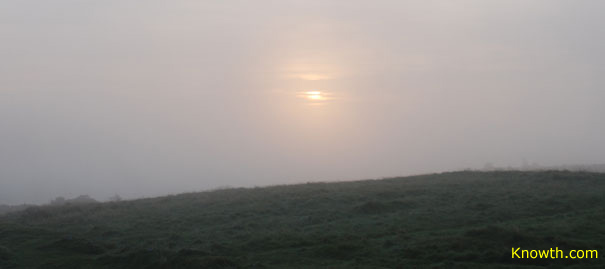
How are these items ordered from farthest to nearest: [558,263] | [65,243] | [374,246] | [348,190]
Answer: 1. [348,190]
2. [65,243]
3. [374,246]
4. [558,263]

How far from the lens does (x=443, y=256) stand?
17.8 meters

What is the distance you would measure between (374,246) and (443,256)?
3.16m

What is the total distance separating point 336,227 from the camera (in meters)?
24.8

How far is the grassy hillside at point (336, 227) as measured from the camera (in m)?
18.5

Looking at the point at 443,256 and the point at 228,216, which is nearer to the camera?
the point at 443,256

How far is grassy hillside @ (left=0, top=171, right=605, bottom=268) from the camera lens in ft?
60.5

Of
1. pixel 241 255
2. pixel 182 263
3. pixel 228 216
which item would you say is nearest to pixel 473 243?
pixel 241 255

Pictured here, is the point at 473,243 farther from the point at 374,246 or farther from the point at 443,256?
the point at 374,246

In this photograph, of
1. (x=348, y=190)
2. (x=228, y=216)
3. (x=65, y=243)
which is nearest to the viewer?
(x=65, y=243)

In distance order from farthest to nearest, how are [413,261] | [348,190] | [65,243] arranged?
[348,190] < [65,243] < [413,261]

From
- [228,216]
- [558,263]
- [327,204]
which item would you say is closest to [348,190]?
[327,204]

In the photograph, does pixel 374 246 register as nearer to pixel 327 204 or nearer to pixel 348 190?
pixel 327 204

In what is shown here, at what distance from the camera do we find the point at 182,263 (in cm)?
1848

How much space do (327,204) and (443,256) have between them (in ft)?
45.1
